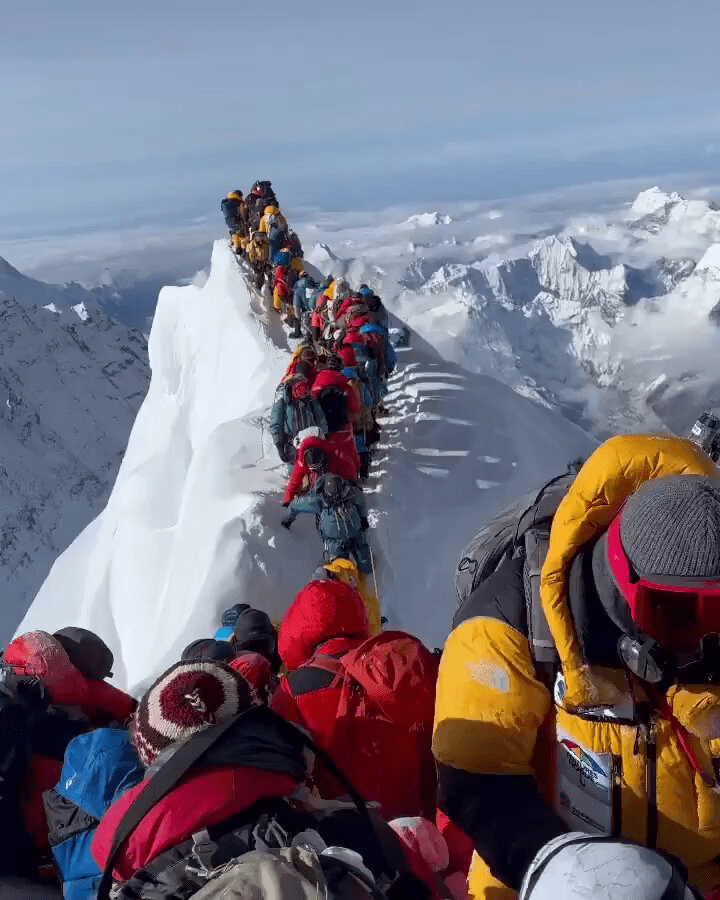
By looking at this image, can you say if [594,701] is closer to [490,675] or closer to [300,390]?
[490,675]

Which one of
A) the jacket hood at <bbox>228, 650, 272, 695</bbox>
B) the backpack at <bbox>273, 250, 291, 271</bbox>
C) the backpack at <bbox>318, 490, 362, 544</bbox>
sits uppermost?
the backpack at <bbox>273, 250, 291, 271</bbox>

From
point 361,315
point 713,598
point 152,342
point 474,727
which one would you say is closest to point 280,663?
point 474,727

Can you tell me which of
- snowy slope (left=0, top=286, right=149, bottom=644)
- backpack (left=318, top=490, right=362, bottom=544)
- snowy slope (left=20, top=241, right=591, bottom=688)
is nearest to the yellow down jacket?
snowy slope (left=20, top=241, right=591, bottom=688)

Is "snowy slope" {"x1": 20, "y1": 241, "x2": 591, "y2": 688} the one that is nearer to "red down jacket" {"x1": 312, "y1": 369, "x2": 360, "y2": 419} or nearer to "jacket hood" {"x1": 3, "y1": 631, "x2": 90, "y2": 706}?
"red down jacket" {"x1": 312, "y1": 369, "x2": 360, "y2": 419}

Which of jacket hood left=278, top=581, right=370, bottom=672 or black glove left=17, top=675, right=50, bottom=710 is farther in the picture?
jacket hood left=278, top=581, right=370, bottom=672

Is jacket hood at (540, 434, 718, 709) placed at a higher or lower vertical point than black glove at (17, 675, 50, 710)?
higher

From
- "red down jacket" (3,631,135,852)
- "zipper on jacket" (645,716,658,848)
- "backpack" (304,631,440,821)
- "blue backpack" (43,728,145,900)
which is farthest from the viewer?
"red down jacket" (3,631,135,852)

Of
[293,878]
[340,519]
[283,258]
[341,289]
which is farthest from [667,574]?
[283,258]
